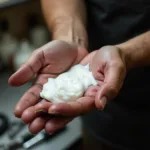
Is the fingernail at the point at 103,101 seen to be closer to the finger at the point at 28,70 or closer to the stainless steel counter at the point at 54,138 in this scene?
the finger at the point at 28,70

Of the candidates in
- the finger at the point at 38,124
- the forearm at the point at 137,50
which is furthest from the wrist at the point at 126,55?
the finger at the point at 38,124

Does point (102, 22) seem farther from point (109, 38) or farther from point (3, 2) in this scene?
point (3, 2)

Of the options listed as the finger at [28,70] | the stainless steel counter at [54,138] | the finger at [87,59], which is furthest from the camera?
the stainless steel counter at [54,138]

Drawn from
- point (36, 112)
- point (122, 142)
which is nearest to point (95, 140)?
point (122, 142)

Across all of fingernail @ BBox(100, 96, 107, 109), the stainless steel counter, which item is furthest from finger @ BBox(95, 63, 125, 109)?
the stainless steel counter

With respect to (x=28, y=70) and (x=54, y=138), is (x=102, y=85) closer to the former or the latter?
(x=28, y=70)

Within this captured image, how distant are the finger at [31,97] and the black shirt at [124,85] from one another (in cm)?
24

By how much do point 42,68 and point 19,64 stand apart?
56cm

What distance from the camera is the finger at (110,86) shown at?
0.63 meters

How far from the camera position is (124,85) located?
37.2 inches

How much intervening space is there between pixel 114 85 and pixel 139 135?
1.35 ft

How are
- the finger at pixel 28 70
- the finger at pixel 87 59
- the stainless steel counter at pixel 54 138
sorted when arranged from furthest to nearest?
1. the stainless steel counter at pixel 54 138
2. the finger at pixel 87 59
3. the finger at pixel 28 70

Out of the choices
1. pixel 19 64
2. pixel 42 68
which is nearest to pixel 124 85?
pixel 42 68

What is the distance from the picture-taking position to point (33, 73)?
2.50ft
